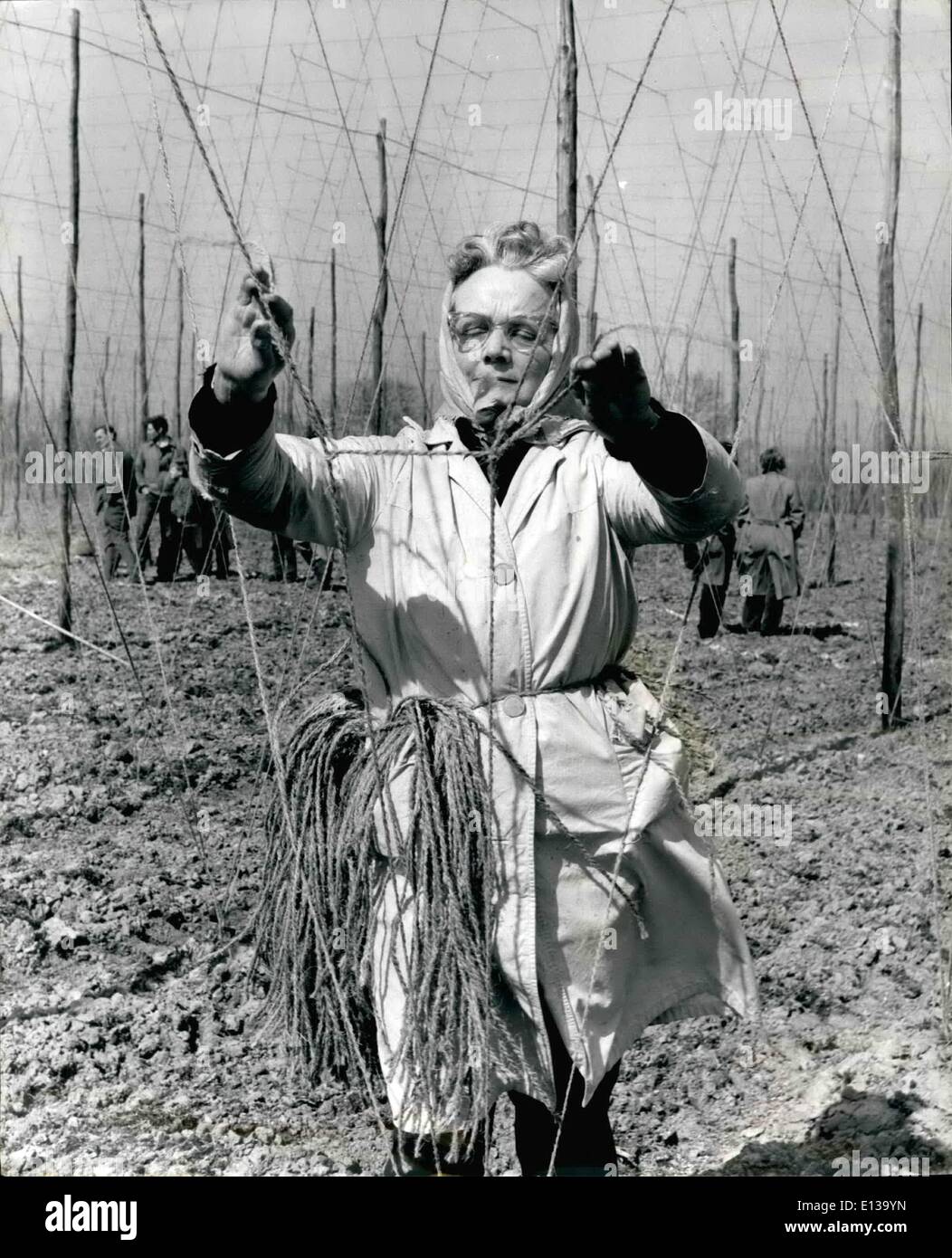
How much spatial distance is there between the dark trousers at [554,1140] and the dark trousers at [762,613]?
268 inches

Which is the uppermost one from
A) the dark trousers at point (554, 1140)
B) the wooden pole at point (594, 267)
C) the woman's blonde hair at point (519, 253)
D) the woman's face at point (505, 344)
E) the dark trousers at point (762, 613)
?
the wooden pole at point (594, 267)

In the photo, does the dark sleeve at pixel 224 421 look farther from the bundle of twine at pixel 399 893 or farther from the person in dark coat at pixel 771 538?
the person in dark coat at pixel 771 538

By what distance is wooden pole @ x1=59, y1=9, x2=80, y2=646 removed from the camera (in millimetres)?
3621

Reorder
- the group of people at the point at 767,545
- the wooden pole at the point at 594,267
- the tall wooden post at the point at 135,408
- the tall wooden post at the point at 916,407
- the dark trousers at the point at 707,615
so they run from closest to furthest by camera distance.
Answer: the tall wooden post at the point at 916,407 → the wooden pole at the point at 594,267 → the tall wooden post at the point at 135,408 → the dark trousers at the point at 707,615 → the group of people at the point at 767,545

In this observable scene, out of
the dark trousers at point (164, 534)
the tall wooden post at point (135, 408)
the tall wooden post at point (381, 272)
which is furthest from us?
the dark trousers at point (164, 534)

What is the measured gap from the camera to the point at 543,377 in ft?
5.82

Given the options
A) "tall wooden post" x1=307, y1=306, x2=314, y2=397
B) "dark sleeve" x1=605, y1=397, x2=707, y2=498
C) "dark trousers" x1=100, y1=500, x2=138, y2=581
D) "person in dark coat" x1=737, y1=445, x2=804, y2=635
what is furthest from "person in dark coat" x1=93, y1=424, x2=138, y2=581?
"dark sleeve" x1=605, y1=397, x2=707, y2=498

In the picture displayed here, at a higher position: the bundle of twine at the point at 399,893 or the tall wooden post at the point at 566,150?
the tall wooden post at the point at 566,150

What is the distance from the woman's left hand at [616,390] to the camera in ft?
4.78

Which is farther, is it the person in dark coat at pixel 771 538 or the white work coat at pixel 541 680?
the person in dark coat at pixel 771 538

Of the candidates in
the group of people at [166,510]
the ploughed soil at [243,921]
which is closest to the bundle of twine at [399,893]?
the ploughed soil at [243,921]

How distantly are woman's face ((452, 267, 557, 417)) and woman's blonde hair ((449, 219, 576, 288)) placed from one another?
0.01 meters

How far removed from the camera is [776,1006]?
3.44 metres
